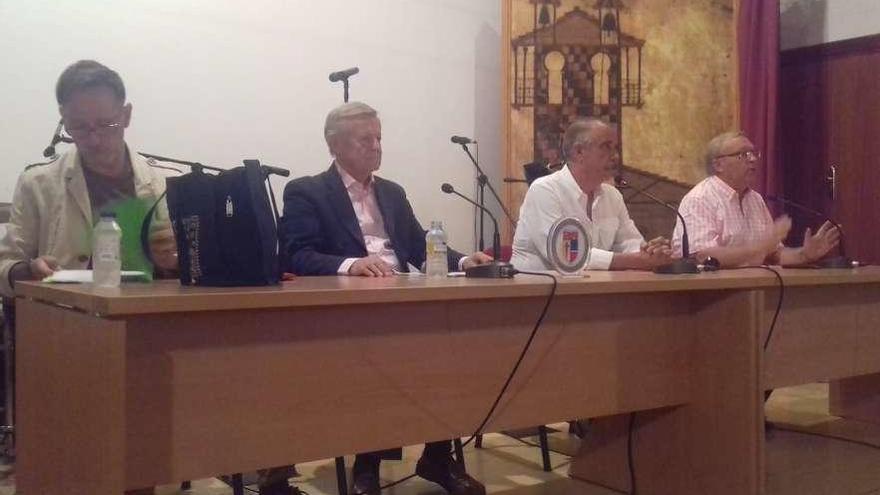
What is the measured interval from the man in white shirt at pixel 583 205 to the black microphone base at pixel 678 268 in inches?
11.9

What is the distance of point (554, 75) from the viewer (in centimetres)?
433

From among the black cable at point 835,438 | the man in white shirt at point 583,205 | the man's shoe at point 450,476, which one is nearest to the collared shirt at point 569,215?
the man in white shirt at point 583,205

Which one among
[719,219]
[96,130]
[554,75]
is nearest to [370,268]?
[96,130]

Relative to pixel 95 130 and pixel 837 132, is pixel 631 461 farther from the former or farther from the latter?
pixel 837 132

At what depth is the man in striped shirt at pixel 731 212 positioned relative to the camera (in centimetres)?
318

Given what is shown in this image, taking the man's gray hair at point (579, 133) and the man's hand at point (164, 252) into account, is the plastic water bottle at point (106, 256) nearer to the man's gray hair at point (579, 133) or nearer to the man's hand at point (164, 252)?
the man's hand at point (164, 252)

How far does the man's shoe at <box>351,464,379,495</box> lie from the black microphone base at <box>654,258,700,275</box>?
0.97 metres

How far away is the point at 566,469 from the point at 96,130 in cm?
176

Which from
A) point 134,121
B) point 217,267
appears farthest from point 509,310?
point 134,121

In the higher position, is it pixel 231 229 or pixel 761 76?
pixel 761 76

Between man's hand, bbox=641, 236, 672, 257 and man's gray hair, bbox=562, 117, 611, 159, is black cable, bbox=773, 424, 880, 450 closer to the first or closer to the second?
man's hand, bbox=641, 236, 672, 257

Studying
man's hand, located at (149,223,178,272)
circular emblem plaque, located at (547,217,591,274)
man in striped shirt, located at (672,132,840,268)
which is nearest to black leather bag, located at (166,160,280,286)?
man's hand, located at (149,223,178,272)

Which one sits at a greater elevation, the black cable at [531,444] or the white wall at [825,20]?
the white wall at [825,20]

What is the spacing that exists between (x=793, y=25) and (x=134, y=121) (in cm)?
382
